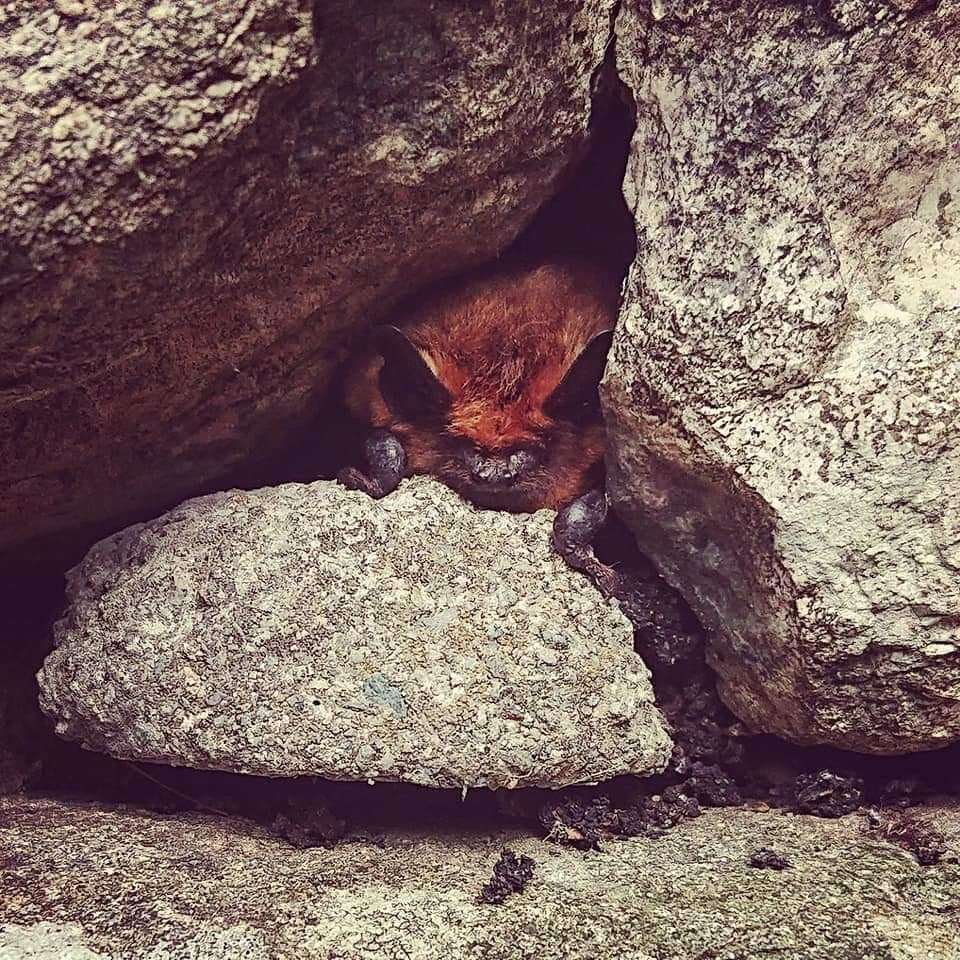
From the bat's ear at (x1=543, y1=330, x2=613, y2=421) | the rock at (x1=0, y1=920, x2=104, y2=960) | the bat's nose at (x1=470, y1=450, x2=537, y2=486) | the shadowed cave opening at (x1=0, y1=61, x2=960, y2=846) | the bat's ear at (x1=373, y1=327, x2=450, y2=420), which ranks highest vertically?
the bat's ear at (x1=543, y1=330, x2=613, y2=421)

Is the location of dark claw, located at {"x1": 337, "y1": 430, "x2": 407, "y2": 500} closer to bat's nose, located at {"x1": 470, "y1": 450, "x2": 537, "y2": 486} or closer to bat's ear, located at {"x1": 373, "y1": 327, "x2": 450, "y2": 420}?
bat's ear, located at {"x1": 373, "y1": 327, "x2": 450, "y2": 420}

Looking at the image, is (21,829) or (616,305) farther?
(616,305)

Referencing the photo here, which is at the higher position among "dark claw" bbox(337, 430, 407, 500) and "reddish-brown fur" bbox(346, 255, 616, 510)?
"reddish-brown fur" bbox(346, 255, 616, 510)

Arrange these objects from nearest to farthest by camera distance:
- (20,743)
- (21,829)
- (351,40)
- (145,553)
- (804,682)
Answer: (351,40)
(804,682)
(21,829)
(145,553)
(20,743)

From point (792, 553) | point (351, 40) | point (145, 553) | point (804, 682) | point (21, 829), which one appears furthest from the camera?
point (145, 553)

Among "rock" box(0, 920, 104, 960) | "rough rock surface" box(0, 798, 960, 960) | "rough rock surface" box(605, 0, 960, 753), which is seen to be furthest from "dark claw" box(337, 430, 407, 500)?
"rock" box(0, 920, 104, 960)

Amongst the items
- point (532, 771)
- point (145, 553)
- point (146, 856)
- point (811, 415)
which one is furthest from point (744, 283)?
point (146, 856)

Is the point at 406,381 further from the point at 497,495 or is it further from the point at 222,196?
the point at 222,196

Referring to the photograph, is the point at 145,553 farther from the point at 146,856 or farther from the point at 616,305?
the point at 616,305
